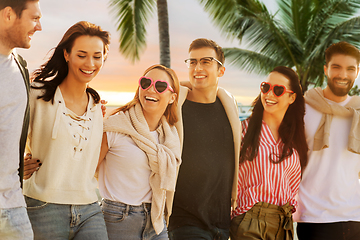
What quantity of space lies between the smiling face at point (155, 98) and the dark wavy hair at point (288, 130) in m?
1.05

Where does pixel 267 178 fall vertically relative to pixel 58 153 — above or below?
below

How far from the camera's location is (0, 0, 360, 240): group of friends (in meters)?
2.52

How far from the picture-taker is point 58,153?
2742 millimetres

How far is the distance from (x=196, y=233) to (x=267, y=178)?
3.06 ft

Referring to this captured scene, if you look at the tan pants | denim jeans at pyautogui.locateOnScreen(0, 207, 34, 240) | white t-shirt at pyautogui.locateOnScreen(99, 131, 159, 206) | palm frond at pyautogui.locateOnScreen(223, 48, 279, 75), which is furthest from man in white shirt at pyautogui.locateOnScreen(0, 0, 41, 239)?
palm frond at pyautogui.locateOnScreen(223, 48, 279, 75)

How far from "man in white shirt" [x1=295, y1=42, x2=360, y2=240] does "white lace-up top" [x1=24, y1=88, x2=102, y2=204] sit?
2.56 meters

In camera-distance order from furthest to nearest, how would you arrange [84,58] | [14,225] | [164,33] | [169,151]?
[164,33], [169,151], [84,58], [14,225]

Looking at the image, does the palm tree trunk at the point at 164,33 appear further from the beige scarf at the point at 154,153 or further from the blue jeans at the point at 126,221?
the blue jeans at the point at 126,221

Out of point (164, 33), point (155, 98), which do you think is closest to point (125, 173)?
point (155, 98)

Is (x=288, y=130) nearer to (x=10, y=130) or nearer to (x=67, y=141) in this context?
(x=67, y=141)

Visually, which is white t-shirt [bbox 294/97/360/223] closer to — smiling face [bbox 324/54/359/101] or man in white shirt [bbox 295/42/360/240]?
man in white shirt [bbox 295/42/360/240]

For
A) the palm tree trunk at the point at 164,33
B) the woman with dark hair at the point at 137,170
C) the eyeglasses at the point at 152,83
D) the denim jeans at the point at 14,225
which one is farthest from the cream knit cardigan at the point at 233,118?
the palm tree trunk at the point at 164,33

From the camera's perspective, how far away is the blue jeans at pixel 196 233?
12.1 feet

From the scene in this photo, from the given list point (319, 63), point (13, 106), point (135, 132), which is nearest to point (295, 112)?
point (135, 132)
